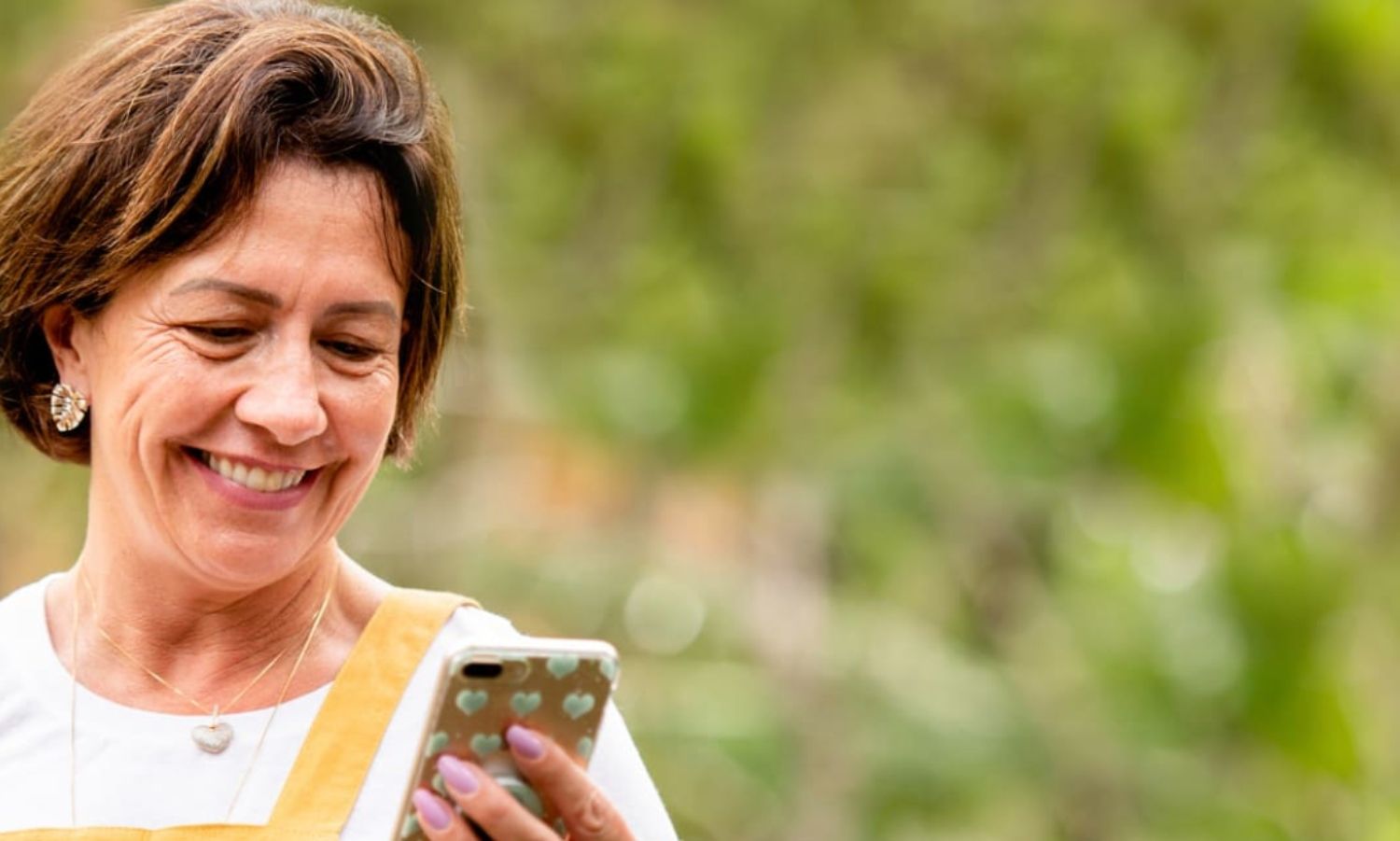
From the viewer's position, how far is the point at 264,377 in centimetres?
141

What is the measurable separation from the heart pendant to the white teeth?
193mm

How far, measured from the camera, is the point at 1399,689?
1216cm

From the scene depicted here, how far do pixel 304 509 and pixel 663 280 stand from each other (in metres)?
8.36

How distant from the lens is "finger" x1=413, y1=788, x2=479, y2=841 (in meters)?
1.26

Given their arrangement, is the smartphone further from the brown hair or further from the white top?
the brown hair

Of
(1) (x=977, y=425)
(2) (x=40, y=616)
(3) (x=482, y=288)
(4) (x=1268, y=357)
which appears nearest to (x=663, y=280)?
(3) (x=482, y=288)

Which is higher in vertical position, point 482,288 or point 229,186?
point 229,186

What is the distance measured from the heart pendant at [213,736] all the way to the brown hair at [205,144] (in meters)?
0.31

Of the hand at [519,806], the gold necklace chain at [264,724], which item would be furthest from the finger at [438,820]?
the gold necklace chain at [264,724]

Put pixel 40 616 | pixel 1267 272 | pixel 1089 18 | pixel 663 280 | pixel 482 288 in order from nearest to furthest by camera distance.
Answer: pixel 40 616 → pixel 482 288 → pixel 663 280 → pixel 1089 18 → pixel 1267 272

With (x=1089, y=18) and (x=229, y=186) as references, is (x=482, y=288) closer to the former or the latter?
(x=1089, y=18)

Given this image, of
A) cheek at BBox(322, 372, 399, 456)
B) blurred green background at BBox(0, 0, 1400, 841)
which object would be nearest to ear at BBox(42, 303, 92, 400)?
cheek at BBox(322, 372, 399, 456)

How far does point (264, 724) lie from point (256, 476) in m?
0.20

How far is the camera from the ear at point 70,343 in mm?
1555
